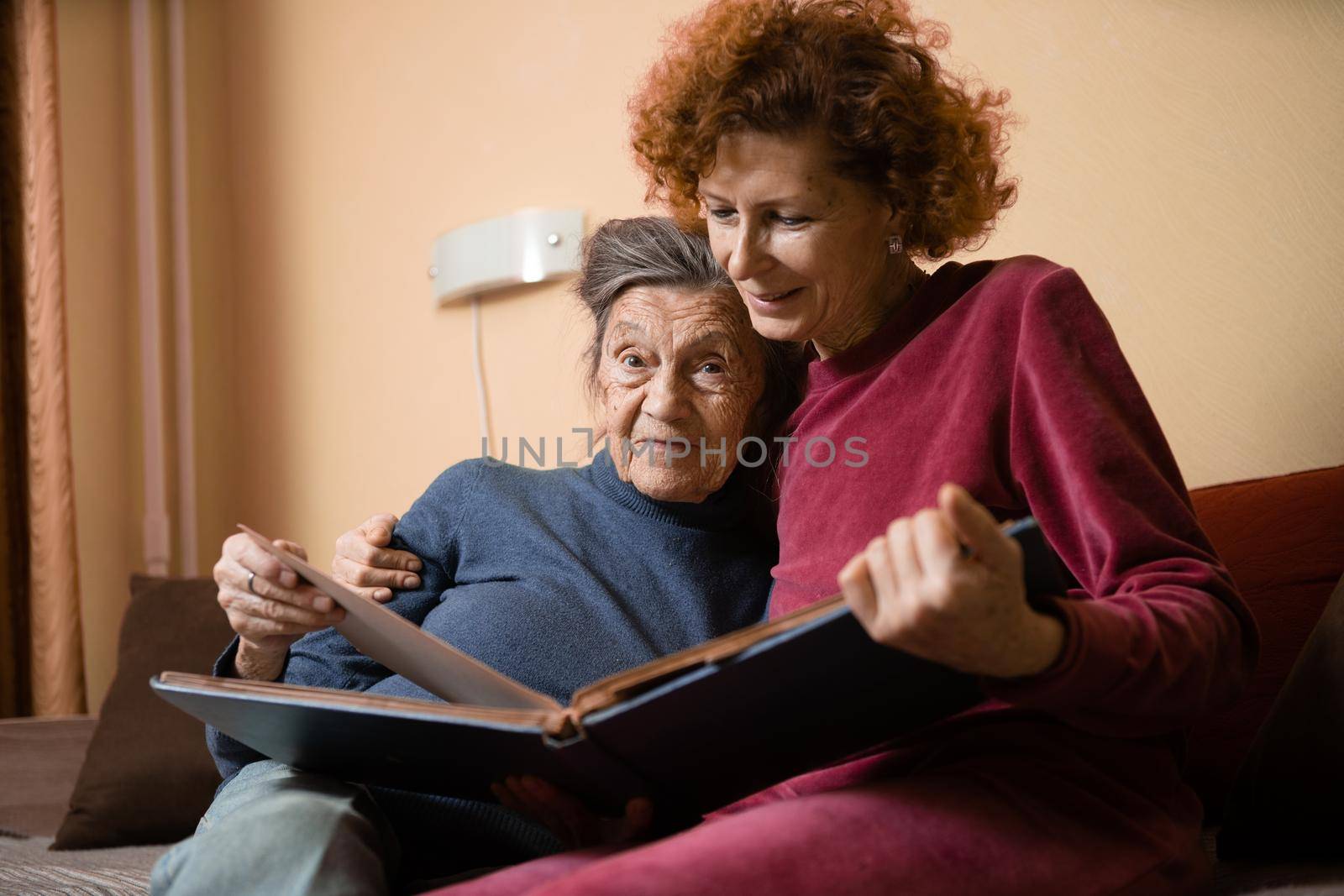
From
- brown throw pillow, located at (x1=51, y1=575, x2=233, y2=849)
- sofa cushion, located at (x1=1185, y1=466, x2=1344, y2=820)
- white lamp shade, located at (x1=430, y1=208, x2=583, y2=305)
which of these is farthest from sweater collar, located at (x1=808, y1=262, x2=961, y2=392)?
brown throw pillow, located at (x1=51, y1=575, x2=233, y2=849)

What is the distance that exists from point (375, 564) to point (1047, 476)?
31.8 inches

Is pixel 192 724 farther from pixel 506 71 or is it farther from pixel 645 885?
pixel 645 885

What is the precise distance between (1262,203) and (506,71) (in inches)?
54.9

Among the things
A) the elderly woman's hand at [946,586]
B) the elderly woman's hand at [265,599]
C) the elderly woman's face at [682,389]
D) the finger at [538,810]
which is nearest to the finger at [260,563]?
the elderly woman's hand at [265,599]

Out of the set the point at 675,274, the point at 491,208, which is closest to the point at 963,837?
the point at 675,274

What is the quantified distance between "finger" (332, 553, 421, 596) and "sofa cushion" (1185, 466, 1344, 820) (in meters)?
0.89

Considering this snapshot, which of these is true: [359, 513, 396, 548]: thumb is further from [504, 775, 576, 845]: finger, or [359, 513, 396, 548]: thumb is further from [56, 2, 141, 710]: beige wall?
[56, 2, 141, 710]: beige wall

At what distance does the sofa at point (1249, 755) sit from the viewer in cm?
102

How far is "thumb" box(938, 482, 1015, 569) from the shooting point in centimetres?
61

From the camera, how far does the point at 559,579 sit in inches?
52.7

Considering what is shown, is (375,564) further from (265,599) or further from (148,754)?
(148,754)

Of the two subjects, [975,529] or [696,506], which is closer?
[975,529]

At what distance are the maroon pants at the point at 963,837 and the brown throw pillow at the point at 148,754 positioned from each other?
1252 millimetres

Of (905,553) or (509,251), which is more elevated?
(509,251)
